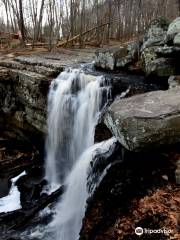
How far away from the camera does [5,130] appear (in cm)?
1129

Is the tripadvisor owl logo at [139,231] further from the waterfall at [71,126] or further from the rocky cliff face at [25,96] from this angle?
the rocky cliff face at [25,96]

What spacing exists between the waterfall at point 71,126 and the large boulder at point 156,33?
2270 mm

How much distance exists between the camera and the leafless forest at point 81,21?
18634mm

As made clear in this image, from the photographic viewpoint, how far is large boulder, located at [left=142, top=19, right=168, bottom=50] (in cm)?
938

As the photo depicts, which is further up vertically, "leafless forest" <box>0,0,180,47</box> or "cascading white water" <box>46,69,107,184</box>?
"leafless forest" <box>0,0,180,47</box>

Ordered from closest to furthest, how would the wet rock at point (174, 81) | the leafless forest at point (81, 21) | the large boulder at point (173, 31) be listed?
the wet rock at point (174, 81) < the large boulder at point (173, 31) < the leafless forest at point (81, 21)

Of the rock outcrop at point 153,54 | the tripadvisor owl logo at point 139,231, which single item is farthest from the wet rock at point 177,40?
the tripadvisor owl logo at point 139,231

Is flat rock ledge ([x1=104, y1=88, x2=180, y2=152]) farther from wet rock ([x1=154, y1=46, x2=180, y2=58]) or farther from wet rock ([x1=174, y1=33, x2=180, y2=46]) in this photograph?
wet rock ([x1=154, y1=46, x2=180, y2=58])

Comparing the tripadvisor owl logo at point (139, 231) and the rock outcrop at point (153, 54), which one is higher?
the rock outcrop at point (153, 54)

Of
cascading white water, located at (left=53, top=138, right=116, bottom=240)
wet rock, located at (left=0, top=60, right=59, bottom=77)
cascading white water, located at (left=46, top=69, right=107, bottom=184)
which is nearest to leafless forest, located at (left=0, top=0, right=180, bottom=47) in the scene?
wet rock, located at (left=0, top=60, right=59, bottom=77)

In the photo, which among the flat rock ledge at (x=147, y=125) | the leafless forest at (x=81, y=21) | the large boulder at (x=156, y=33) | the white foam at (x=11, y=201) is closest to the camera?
the flat rock ledge at (x=147, y=125)

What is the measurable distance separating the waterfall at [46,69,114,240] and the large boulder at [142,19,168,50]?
2270 millimetres

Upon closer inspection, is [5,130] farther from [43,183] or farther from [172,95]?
[172,95]

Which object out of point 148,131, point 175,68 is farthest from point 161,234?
point 175,68
